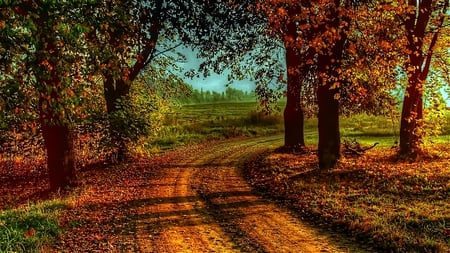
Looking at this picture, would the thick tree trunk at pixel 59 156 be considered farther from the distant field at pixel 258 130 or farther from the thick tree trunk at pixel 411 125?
the thick tree trunk at pixel 411 125

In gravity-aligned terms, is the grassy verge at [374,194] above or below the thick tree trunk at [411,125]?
below

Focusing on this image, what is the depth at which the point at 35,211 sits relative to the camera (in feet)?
46.9

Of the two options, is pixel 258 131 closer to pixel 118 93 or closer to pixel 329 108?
pixel 118 93

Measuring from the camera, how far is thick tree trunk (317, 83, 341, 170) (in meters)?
20.4

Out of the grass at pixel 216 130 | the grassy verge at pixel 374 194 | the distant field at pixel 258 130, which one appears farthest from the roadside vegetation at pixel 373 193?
the grass at pixel 216 130

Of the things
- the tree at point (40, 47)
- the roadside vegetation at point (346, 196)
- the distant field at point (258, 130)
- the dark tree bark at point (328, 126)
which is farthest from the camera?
the distant field at point (258, 130)

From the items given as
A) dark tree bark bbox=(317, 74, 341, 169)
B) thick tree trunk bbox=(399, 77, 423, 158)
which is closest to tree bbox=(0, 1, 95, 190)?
dark tree bark bbox=(317, 74, 341, 169)

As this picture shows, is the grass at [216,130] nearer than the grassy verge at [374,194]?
No

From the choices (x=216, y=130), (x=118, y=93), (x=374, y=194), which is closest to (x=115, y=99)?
(x=118, y=93)

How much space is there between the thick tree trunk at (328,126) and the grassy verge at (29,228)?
1141 centimetres

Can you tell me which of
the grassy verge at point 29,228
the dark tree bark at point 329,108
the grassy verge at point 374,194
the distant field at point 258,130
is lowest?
the grassy verge at point 374,194

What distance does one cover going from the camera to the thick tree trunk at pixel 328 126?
20375 millimetres

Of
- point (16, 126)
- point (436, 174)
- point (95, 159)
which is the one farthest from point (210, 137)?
point (436, 174)

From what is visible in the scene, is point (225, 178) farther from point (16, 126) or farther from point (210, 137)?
point (210, 137)
